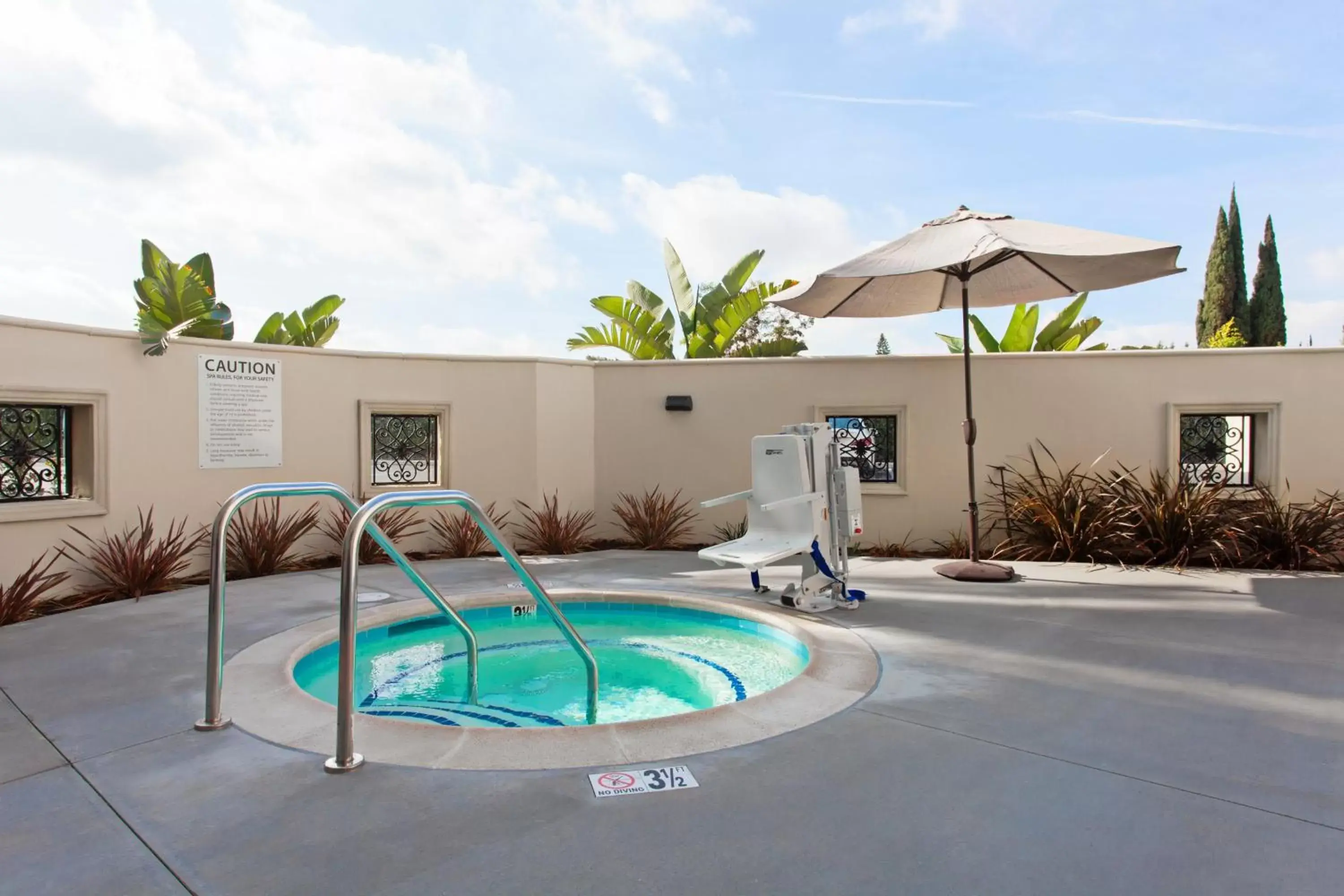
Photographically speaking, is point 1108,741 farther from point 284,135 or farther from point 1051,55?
point 284,135

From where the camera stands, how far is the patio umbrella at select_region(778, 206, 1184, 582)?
555 cm

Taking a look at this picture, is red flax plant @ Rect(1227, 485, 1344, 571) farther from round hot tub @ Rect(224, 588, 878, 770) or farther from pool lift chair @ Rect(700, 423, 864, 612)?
round hot tub @ Rect(224, 588, 878, 770)

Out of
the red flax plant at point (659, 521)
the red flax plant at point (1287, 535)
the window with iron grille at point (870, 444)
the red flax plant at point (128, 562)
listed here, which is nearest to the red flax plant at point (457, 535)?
the red flax plant at point (659, 521)

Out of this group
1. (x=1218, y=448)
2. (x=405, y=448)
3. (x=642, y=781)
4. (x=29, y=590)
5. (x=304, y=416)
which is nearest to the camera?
(x=642, y=781)

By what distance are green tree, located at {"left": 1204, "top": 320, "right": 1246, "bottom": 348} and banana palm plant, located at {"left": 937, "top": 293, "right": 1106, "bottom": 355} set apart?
47.9 feet

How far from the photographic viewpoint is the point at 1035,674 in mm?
3984

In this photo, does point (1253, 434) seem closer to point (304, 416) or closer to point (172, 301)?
point (304, 416)

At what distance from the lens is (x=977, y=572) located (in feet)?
21.9

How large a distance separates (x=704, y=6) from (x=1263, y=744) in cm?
790

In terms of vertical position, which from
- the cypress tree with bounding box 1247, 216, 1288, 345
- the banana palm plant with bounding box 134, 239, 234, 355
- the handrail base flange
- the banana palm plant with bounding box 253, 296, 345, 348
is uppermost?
the cypress tree with bounding box 1247, 216, 1288, 345

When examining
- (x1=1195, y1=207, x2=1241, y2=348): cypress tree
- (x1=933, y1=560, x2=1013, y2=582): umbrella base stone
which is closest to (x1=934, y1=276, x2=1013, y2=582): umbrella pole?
(x1=933, y1=560, x2=1013, y2=582): umbrella base stone

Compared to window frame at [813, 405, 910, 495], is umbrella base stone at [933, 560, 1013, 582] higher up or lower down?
lower down

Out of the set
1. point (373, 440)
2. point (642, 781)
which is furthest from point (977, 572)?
point (373, 440)

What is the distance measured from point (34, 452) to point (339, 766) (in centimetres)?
537
